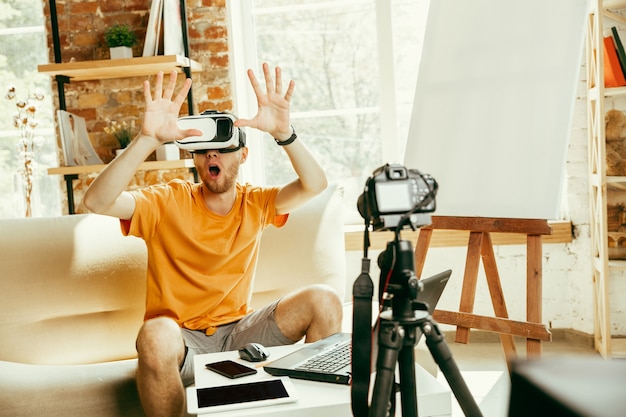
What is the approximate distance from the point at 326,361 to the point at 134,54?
7.46 feet

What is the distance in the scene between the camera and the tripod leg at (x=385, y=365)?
111 cm

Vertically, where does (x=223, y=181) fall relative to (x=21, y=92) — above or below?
below

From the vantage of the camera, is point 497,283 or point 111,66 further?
point 111,66

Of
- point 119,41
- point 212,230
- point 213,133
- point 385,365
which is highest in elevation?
point 119,41

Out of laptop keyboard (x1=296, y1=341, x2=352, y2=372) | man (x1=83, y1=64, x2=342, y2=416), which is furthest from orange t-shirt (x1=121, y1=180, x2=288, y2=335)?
laptop keyboard (x1=296, y1=341, x2=352, y2=372)

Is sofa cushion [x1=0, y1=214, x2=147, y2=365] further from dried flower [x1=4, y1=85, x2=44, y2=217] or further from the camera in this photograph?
the camera

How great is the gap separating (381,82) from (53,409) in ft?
7.36

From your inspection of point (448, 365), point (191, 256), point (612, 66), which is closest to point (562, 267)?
point (612, 66)

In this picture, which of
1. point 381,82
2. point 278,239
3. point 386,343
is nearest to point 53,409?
point 278,239

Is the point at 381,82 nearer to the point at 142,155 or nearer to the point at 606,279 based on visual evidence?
the point at 606,279

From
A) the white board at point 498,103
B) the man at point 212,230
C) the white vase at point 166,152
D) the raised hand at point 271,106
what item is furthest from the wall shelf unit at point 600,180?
the white vase at point 166,152

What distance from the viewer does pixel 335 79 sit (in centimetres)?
344

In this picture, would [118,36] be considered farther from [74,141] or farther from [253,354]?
[253,354]

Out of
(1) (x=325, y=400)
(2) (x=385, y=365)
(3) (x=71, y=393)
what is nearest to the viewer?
(2) (x=385, y=365)
